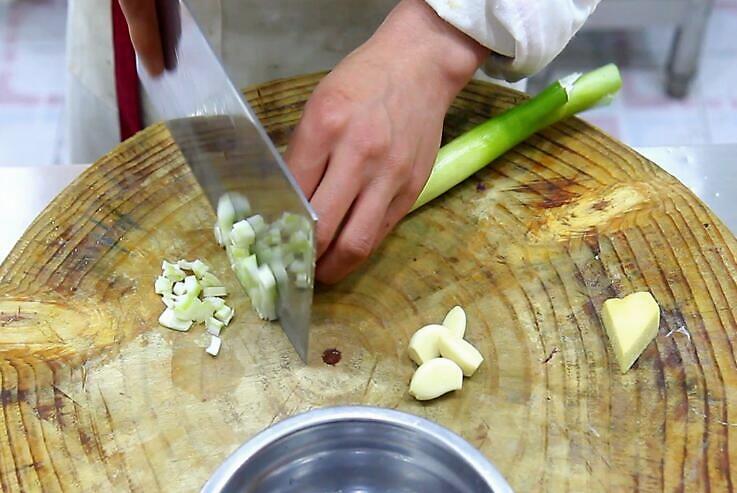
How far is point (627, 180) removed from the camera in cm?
111

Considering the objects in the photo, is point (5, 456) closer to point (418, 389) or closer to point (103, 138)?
point (418, 389)

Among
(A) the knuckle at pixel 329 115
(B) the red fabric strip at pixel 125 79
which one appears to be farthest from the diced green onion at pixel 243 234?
(B) the red fabric strip at pixel 125 79

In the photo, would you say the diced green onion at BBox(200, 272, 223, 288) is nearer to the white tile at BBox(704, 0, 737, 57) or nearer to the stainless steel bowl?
the stainless steel bowl

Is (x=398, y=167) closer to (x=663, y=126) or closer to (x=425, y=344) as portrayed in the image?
(x=425, y=344)

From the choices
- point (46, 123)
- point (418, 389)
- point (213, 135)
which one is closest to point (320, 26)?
point (213, 135)

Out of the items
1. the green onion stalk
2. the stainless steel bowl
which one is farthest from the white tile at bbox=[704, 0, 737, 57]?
the stainless steel bowl

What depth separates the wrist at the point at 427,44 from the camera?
98 centimetres

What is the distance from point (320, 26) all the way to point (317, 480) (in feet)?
2.10

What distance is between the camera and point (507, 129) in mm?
1117

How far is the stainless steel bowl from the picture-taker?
0.83m

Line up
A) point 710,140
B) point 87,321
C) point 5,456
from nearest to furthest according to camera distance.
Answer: point 5,456, point 87,321, point 710,140

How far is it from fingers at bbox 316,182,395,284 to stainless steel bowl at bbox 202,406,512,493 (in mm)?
161

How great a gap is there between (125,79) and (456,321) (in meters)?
0.59

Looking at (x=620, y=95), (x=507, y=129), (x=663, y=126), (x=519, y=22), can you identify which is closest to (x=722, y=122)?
(x=663, y=126)
